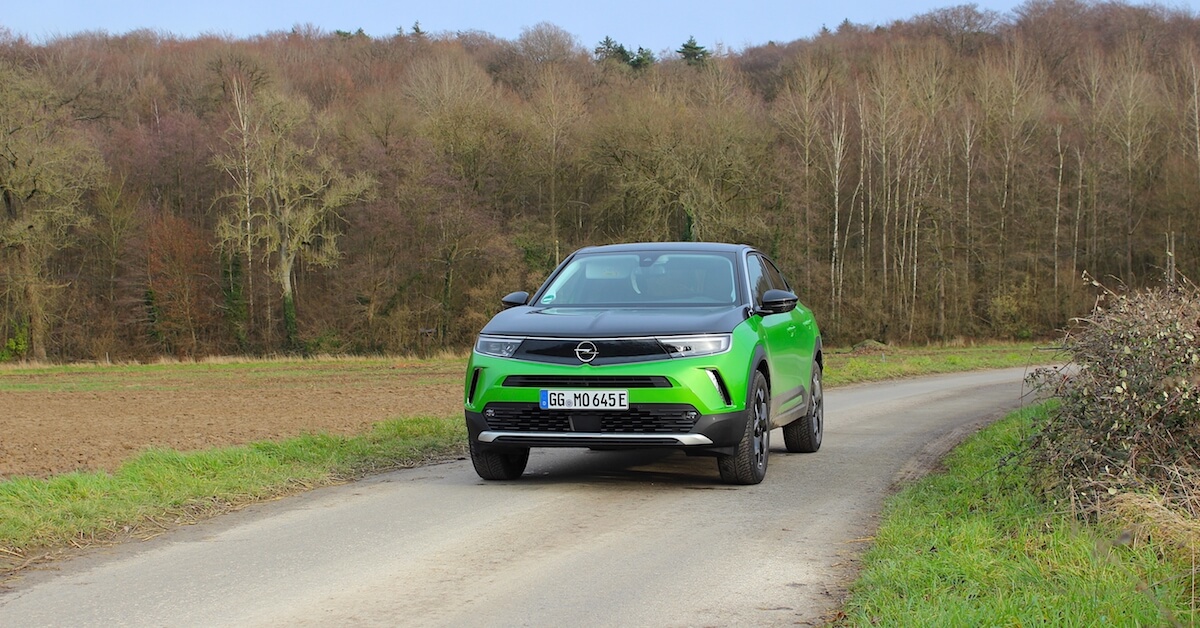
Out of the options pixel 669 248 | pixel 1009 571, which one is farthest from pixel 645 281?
pixel 1009 571

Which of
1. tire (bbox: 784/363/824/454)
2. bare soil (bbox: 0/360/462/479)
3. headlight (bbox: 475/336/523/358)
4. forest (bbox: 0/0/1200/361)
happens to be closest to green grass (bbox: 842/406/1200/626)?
headlight (bbox: 475/336/523/358)

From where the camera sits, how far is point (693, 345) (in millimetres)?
8258

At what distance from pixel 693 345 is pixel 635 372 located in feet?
1.59

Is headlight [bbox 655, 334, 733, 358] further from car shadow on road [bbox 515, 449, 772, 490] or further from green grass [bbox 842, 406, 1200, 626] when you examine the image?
green grass [bbox 842, 406, 1200, 626]

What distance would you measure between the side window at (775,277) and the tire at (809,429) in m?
0.87

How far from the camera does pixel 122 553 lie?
6.57 meters

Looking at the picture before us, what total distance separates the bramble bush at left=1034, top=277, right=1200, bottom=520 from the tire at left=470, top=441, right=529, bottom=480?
12.7 ft

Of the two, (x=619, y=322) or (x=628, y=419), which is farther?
(x=619, y=322)

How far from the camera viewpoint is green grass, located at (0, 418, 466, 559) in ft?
23.2

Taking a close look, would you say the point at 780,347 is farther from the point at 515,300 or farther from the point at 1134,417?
the point at 1134,417

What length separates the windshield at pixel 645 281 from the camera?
936 centimetres

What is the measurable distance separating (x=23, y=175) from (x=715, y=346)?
4531cm

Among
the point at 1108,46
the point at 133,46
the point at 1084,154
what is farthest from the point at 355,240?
the point at 1108,46

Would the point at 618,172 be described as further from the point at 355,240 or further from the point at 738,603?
the point at 738,603
